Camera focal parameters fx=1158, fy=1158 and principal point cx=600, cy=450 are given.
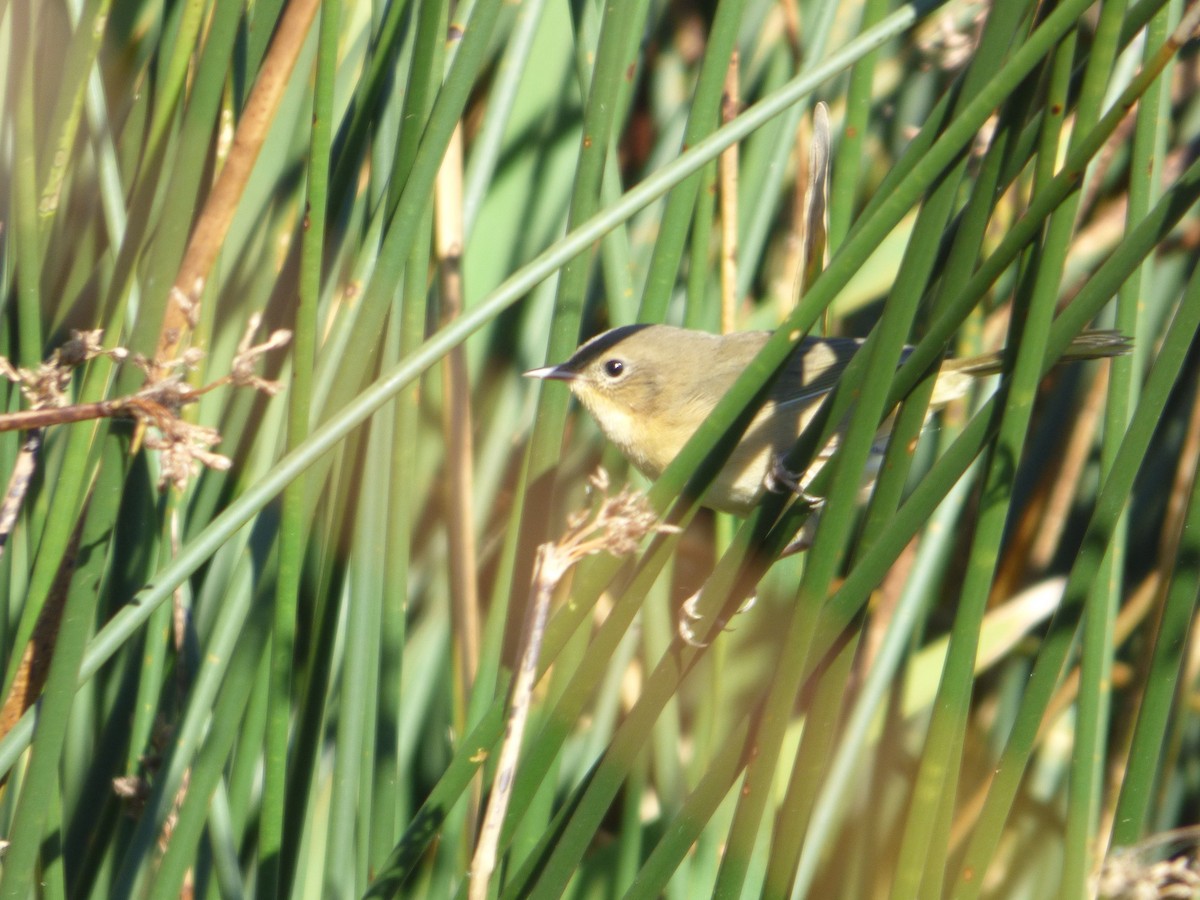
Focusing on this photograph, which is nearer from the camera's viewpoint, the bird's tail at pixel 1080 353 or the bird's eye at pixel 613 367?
the bird's tail at pixel 1080 353

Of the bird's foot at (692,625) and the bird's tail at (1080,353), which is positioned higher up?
the bird's tail at (1080,353)

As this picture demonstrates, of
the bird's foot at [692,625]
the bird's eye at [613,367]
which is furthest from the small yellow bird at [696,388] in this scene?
the bird's foot at [692,625]

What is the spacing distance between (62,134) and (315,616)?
56cm

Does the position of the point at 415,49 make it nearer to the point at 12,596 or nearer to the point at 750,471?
the point at 12,596

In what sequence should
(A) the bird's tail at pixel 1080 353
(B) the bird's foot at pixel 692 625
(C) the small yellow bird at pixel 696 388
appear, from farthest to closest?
(C) the small yellow bird at pixel 696 388 → (A) the bird's tail at pixel 1080 353 → (B) the bird's foot at pixel 692 625

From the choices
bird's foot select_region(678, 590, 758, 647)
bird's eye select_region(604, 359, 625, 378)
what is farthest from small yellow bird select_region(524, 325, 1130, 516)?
bird's foot select_region(678, 590, 758, 647)

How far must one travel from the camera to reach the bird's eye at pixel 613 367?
183 cm

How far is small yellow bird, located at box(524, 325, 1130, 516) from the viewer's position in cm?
173

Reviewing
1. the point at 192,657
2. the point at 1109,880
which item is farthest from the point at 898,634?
the point at 192,657

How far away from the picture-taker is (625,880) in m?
1.45

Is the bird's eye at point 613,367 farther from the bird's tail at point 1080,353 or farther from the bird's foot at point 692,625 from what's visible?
the bird's foot at point 692,625

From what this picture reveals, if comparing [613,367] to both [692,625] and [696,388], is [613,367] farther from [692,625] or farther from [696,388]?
[692,625]

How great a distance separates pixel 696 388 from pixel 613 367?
16cm

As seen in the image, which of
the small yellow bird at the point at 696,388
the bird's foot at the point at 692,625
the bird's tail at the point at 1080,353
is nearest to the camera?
the bird's foot at the point at 692,625
